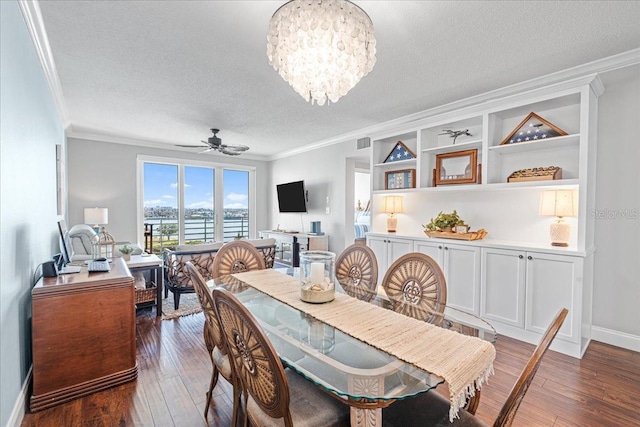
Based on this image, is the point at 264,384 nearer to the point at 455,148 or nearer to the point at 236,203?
the point at 455,148

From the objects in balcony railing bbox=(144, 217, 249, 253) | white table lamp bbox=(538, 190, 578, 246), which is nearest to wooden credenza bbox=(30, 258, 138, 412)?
white table lamp bbox=(538, 190, 578, 246)

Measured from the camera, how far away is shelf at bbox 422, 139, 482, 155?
11.4 feet

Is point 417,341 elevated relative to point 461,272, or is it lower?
elevated

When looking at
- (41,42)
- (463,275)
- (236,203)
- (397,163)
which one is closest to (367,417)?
(463,275)

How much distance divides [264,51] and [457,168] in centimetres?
270

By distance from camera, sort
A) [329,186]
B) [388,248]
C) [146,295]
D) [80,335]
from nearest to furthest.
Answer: [80,335]
[146,295]
[388,248]
[329,186]

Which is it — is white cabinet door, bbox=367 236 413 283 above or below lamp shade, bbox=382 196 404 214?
below

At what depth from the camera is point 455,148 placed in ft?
12.5

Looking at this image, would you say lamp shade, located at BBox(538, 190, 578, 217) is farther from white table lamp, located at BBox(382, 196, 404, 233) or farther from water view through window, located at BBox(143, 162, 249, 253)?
water view through window, located at BBox(143, 162, 249, 253)

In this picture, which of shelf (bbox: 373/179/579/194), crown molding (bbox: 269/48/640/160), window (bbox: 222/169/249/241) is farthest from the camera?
window (bbox: 222/169/249/241)

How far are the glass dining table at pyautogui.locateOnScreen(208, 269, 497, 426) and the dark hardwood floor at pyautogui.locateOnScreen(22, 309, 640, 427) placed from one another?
2.61 feet

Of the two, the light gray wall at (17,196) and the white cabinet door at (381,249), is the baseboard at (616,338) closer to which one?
the white cabinet door at (381,249)

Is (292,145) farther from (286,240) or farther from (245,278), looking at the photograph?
(245,278)

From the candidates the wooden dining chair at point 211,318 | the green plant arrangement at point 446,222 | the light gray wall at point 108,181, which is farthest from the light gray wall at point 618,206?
the light gray wall at point 108,181
